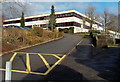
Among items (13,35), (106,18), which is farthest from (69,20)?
(13,35)

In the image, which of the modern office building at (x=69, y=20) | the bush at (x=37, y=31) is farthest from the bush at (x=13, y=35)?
the modern office building at (x=69, y=20)

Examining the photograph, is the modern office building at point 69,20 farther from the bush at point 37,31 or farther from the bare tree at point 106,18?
the bush at point 37,31

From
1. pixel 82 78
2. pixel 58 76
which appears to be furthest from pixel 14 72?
pixel 82 78

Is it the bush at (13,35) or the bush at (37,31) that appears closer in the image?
the bush at (13,35)

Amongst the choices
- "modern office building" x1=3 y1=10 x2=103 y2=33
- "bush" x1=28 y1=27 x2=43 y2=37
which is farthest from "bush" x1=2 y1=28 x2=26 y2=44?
"modern office building" x1=3 y1=10 x2=103 y2=33

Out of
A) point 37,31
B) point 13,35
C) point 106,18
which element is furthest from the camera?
point 106,18

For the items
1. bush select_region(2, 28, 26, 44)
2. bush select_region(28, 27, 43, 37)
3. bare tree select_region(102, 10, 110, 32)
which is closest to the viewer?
bush select_region(2, 28, 26, 44)

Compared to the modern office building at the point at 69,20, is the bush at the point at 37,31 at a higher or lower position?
lower

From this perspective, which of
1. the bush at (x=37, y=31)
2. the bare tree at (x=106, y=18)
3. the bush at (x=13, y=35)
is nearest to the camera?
the bush at (x=13, y=35)

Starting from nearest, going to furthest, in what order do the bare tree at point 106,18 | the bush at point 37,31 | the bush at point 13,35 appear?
the bush at point 13,35 → the bush at point 37,31 → the bare tree at point 106,18

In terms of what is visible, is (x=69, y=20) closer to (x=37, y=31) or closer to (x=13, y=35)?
(x=37, y=31)

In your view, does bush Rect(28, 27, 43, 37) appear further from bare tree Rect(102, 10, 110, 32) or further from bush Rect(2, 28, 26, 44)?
bare tree Rect(102, 10, 110, 32)

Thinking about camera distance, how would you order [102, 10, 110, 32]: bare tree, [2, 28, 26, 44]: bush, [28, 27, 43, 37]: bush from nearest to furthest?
[2, 28, 26, 44]: bush < [28, 27, 43, 37]: bush < [102, 10, 110, 32]: bare tree

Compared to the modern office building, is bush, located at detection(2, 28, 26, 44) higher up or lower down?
lower down
